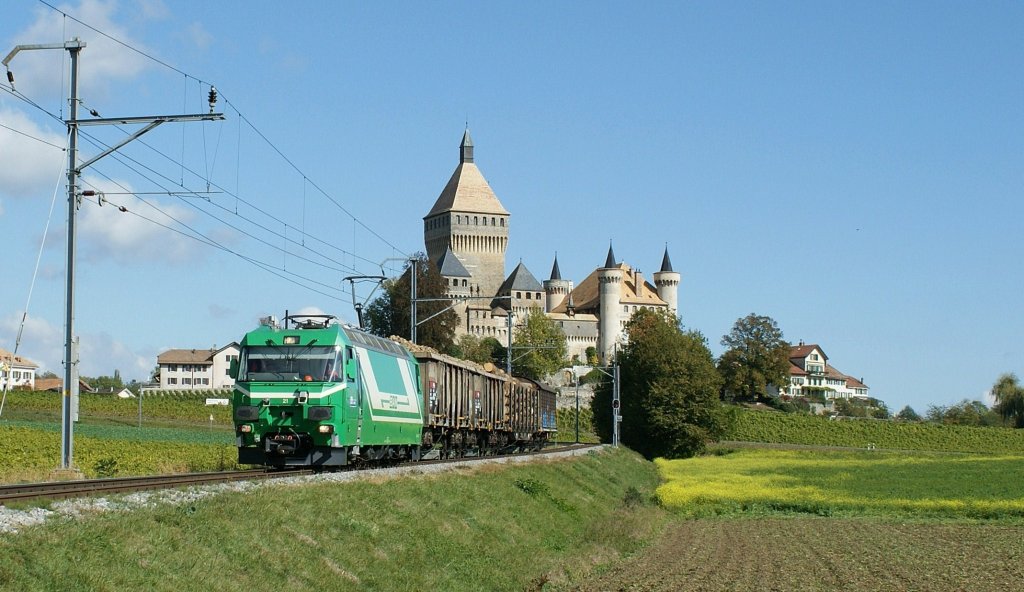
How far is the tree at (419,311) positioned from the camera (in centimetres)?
11500

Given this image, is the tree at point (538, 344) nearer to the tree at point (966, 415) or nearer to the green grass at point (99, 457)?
the tree at point (966, 415)

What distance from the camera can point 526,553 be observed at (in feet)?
79.0

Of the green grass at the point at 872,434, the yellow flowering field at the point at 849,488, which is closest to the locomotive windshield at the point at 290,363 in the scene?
the yellow flowering field at the point at 849,488

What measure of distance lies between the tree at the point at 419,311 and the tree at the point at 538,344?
2435cm

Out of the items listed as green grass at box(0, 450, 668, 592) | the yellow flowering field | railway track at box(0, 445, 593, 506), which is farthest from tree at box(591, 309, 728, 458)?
railway track at box(0, 445, 593, 506)

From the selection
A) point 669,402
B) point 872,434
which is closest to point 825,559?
point 669,402

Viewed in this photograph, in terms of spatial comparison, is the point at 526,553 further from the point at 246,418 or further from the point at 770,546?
the point at 770,546

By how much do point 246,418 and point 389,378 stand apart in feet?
17.8

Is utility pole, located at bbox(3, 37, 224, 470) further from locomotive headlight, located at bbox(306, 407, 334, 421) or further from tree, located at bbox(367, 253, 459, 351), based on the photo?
tree, located at bbox(367, 253, 459, 351)

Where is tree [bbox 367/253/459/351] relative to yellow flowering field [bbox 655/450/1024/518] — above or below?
above

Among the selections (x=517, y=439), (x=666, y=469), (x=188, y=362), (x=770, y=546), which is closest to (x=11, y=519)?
(x=770, y=546)

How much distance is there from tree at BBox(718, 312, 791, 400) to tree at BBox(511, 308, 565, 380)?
22332 millimetres

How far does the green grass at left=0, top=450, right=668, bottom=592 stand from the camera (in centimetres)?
1270

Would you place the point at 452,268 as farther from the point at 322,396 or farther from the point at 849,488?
the point at 322,396
